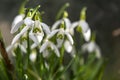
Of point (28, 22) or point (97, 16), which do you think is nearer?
point (28, 22)

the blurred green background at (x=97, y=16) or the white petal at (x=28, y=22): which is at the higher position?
the blurred green background at (x=97, y=16)

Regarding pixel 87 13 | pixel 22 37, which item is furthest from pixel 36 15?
pixel 87 13

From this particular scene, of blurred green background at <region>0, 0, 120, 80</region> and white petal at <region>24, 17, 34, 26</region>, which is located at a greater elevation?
blurred green background at <region>0, 0, 120, 80</region>

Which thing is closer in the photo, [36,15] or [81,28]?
[36,15]

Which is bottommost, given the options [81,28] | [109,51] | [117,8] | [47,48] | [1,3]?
[47,48]

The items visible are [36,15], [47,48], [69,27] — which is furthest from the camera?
[69,27]

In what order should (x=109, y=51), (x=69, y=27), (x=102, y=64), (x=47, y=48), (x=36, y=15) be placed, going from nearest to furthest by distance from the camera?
1. (x=36, y=15)
2. (x=47, y=48)
3. (x=69, y=27)
4. (x=102, y=64)
5. (x=109, y=51)

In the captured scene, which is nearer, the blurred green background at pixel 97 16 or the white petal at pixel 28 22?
the white petal at pixel 28 22

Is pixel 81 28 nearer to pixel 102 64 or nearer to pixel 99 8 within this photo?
pixel 102 64

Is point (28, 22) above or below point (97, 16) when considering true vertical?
below

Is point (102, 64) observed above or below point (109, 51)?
below

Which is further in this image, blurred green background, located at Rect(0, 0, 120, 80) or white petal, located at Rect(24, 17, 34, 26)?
blurred green background, located at Rect(0, 0, 120, 80)
